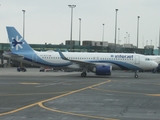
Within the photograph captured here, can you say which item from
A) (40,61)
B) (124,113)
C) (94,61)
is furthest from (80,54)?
(124,113)

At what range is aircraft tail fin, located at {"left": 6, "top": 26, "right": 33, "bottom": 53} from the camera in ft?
142

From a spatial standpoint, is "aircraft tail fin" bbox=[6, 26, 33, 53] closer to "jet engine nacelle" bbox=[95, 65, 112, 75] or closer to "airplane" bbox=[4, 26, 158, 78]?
"airplane" bbox=[4, 26, 158, 78]

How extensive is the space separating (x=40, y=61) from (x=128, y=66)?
1089 centimetres

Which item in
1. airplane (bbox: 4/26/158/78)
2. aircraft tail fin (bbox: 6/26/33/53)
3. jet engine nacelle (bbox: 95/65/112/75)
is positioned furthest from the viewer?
aircraft tail fin (bbox: 6/26/33/53)

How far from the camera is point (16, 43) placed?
43344 mm

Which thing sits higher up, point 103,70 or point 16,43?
point 16,43

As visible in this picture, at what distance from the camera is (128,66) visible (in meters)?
41.8

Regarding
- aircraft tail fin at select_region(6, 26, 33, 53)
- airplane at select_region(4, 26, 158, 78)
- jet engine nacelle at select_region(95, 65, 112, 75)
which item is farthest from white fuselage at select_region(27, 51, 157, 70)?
jet engine nacelle at select_region(95, 65, 112, 75)

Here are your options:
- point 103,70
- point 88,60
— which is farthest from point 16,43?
point 103,70

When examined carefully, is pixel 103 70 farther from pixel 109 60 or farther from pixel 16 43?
pixel 16 43

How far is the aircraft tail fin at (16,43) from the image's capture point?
4325cm

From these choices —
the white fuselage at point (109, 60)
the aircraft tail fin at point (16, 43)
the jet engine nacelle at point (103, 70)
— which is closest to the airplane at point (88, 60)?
the white fuselage at point (109, 60)

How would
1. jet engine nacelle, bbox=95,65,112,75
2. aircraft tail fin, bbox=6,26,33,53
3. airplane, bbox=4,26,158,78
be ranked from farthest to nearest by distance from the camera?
aircraft tail fin, bbox=6,26,33,53, airplane, bbox=4,26,158,78, jet engine nacelle, bbox=95,65,112,75

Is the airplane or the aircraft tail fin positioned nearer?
the airplane
